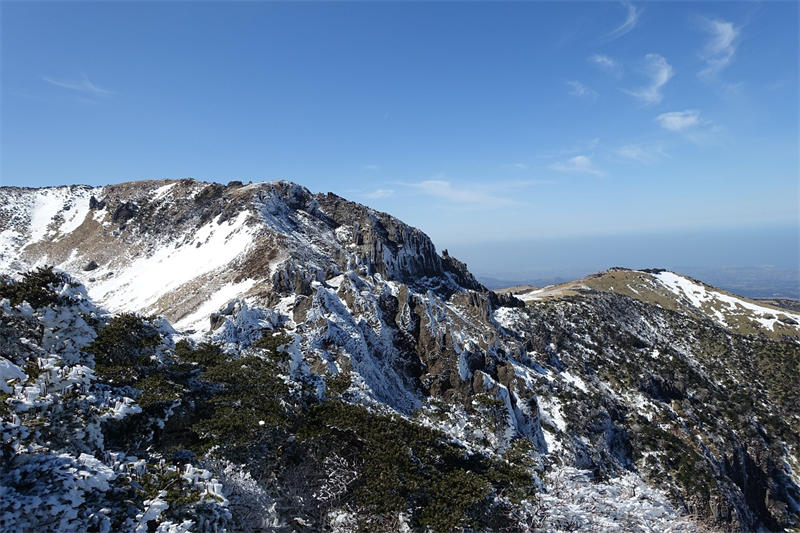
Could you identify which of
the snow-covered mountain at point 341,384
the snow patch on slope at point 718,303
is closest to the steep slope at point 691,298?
the snow patch on slope at point 718,303

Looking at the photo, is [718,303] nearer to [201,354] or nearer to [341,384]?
[341,384]

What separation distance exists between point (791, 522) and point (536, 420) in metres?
41.7

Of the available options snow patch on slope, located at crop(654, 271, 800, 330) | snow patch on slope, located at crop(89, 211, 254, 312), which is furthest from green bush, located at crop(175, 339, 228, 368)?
snow patch on slope, located at crop(654, 271, 800, 330)

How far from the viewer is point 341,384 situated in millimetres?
24672

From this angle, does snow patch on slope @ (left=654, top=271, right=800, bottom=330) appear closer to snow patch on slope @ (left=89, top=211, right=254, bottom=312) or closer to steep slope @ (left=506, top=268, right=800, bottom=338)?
steep slope @ (left=506, top=268, right=800, bottom=338)

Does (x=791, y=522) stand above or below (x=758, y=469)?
below

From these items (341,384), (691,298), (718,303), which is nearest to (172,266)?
(341,384)

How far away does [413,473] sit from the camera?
1612cm

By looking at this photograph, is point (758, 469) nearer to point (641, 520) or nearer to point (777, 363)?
point (777, 363)

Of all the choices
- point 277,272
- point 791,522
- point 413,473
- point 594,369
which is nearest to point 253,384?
point 413,473

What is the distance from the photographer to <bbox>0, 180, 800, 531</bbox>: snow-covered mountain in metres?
14.1

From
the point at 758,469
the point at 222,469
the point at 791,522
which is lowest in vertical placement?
the point at 791,522

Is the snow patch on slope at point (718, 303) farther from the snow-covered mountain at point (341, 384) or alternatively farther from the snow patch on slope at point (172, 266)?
the snow patch on slope at point (172, 266)

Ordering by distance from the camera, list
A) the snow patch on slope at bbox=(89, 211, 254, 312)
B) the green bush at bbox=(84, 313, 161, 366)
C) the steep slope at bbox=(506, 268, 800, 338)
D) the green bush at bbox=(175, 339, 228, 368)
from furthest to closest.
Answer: the steep slope at bbox=(506, 268, 800, 338), the snow patch on slope at bbox=(89, 211, 254, 312), the green bush at bbox=(175, 339, 228, 368), the green bush at bbox=(84, 313, 161, 366)
